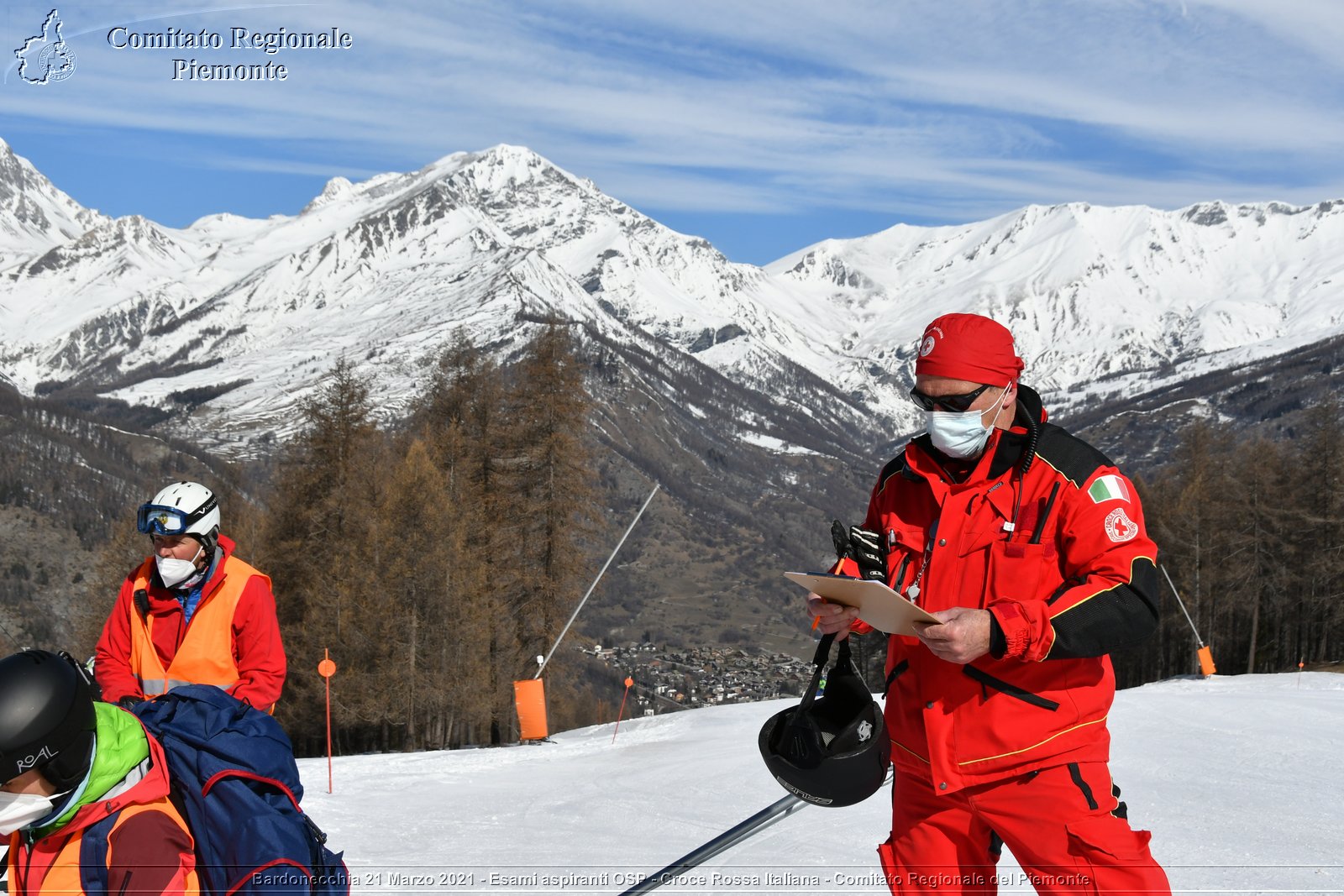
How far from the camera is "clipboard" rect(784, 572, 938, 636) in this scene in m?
3.28

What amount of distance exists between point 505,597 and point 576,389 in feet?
17.1

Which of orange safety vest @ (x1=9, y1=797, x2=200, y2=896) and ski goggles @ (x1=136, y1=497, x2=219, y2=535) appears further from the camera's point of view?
ski goggles @ (x1=136, y1=497, x2=219, y2=535)

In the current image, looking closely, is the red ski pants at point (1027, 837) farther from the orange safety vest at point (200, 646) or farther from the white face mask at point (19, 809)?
the orange safety vest at point (200, 646)

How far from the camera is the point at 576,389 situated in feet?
91.9

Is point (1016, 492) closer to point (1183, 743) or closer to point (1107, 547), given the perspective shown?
point (1107, 547)

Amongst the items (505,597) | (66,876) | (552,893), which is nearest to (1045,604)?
(66,876)

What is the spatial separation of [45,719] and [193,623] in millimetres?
2722

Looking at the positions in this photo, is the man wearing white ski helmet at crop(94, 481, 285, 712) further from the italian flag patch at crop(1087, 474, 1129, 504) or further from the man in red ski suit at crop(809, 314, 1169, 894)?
the italian flag patch at crop(1087, 474, 1129, 504)

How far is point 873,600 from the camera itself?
3396 mm

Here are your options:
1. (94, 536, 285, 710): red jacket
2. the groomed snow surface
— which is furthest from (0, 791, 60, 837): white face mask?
the groomed snow surface

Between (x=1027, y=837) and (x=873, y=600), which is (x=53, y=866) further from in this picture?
(x=1027, y=837)

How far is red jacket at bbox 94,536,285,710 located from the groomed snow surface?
2006mm

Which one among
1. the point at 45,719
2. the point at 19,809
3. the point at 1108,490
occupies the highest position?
the point at 1108,490

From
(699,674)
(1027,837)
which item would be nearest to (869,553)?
(1027,837)
